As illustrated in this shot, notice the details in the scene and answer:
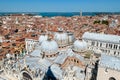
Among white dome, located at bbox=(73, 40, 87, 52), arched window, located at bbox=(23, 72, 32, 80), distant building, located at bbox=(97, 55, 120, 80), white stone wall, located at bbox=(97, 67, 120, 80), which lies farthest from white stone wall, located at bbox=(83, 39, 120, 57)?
arched window, located at bbox=(23, 72, 32, 80)

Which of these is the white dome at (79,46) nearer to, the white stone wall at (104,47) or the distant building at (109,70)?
the distant building at (109,70)

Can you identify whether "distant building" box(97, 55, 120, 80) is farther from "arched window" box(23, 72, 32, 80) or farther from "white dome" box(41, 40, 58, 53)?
"arched window" box(23, 72, 32, 80)

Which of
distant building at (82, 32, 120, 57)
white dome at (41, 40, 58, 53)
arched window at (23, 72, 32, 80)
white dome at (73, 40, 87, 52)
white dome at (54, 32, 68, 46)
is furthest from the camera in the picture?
distant building at (82, 32, 120, 57)

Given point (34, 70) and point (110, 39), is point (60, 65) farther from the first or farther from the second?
point (110, 39)

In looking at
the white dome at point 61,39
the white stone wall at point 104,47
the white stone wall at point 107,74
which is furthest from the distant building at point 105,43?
the white stone wall at point 107,74

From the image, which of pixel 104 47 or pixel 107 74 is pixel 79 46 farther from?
pixel 104 47

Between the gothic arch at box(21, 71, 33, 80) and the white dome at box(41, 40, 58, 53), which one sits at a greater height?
the white dome at box(41, 40, 58, 53)

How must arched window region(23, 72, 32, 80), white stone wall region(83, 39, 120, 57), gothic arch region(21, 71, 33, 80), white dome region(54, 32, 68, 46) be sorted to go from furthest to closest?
white stone wall region(83, 39, 120, 57) < white dome region(54, 32, 68, 46) < arched window region(23, 72, 32, 80) < gothic arch region(21, 71, 33, 80)

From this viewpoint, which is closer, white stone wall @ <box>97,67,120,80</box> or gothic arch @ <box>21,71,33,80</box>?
white stone wall @ <box>97,67,120,80</box>

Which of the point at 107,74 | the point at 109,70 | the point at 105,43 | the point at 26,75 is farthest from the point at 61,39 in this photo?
the point at 105,43
